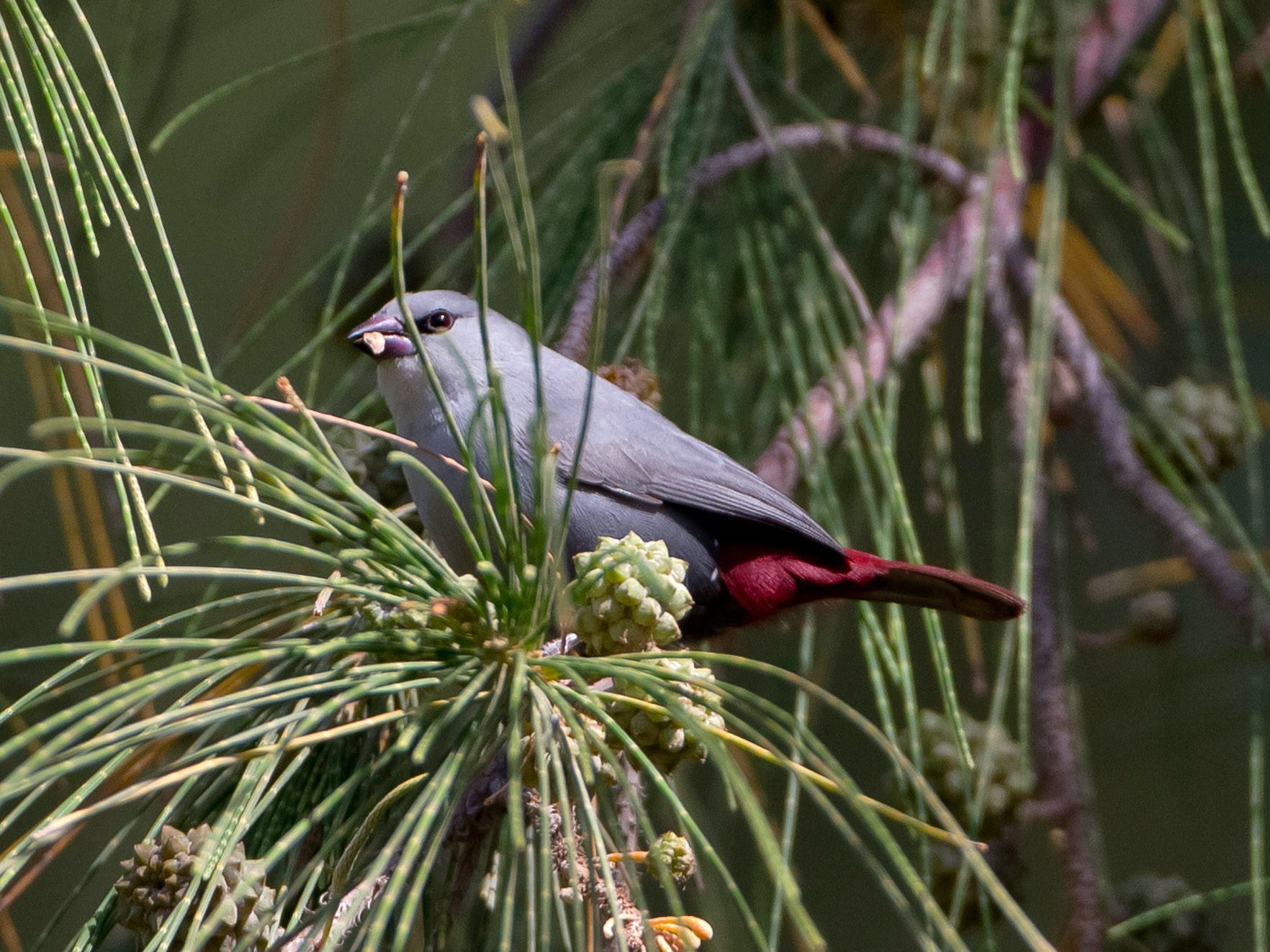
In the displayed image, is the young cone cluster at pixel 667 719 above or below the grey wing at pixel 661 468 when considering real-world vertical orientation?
below

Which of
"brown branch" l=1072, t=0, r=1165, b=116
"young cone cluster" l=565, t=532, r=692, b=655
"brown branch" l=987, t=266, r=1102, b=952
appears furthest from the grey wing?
"brown branch" l=1072, t=0, r=1165, b=116

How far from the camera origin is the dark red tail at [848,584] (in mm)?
1357

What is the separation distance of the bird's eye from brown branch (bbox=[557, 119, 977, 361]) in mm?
170

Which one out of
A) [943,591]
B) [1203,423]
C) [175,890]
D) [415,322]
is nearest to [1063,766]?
[943,591]

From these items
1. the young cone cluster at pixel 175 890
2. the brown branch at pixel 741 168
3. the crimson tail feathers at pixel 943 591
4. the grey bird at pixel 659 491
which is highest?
the brown branch at pixel 741 168

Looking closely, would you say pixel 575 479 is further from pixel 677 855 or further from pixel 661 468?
pixel 661 468

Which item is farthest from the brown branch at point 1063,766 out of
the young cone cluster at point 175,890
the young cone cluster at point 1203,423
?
the young cone cluster at point 175,890

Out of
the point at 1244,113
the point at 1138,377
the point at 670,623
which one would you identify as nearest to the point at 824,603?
the point at 670,623

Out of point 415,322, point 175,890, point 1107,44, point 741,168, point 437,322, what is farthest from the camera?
point 1107,44

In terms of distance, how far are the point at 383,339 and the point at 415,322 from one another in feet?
0.36

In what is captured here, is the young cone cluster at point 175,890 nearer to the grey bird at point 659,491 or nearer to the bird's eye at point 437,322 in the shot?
the grey bird at point 659,491

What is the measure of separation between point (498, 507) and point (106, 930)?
1.45ft

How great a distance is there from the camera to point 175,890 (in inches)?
33.0

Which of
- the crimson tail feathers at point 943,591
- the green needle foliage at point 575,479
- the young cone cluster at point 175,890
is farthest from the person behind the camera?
the crimson tail feathers at point 943,591
